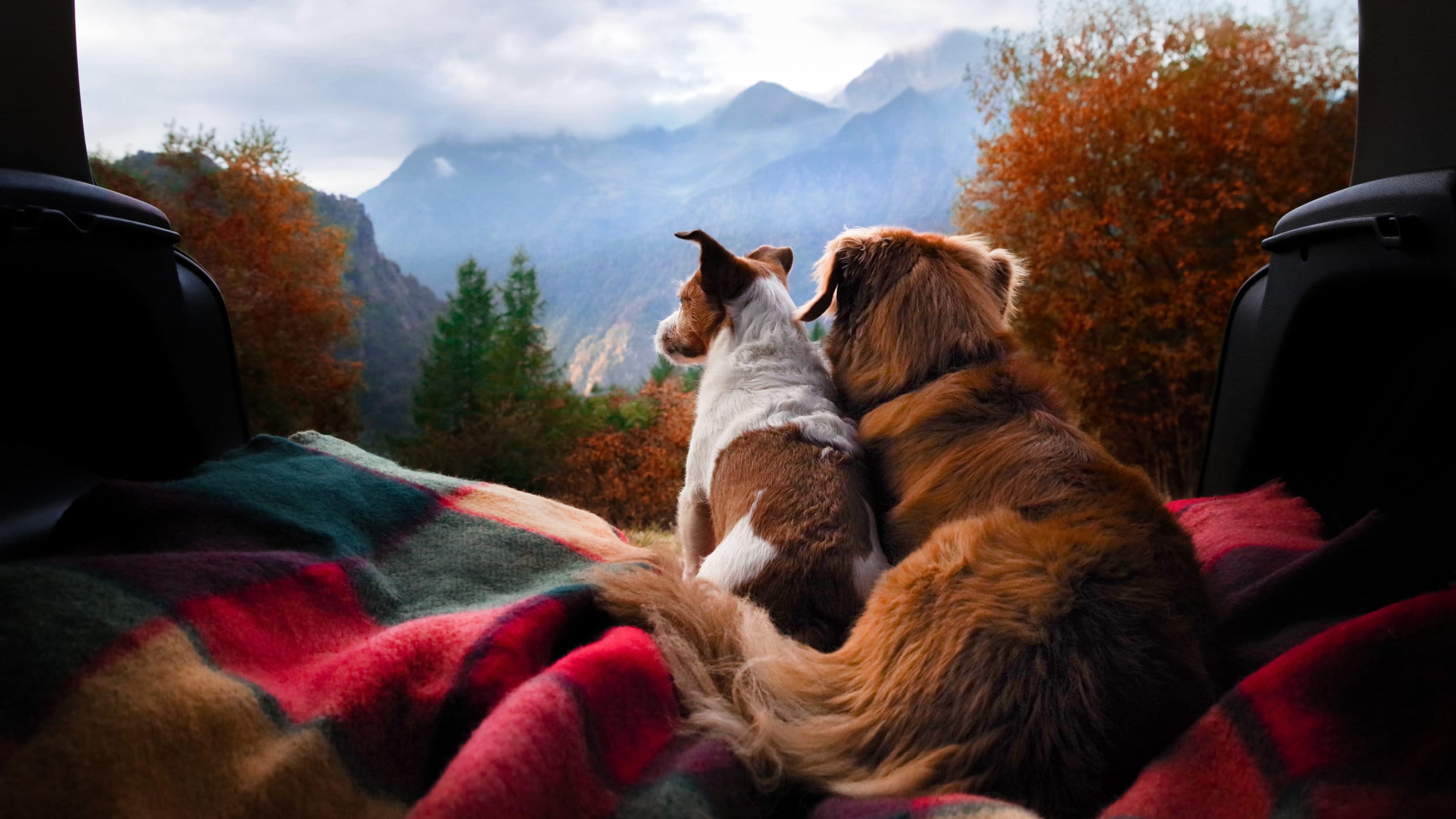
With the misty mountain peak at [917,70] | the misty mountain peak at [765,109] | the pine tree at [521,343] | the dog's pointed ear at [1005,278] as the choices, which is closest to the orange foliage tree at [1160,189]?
the misty mountain peak at [917,70]

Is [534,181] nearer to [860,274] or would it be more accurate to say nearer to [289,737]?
[860,274]

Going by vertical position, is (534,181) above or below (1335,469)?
above

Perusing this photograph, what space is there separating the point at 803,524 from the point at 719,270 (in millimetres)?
551

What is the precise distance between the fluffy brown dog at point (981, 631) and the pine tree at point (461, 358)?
143 cm

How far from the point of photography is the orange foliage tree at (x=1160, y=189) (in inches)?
96.3

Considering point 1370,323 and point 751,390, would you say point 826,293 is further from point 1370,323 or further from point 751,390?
point 1370,323

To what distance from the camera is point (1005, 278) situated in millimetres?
1481

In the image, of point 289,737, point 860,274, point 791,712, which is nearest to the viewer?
point 289,737

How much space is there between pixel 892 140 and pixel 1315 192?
1.43m

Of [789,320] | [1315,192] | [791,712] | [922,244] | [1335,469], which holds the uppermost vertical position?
[1315,192]

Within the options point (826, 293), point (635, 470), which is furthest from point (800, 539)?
point (635, 470)

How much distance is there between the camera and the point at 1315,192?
2.44 meters

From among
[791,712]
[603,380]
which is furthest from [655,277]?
[791,712]

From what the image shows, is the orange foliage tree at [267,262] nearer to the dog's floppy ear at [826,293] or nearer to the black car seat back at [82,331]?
the black car seat back at [82,331]
